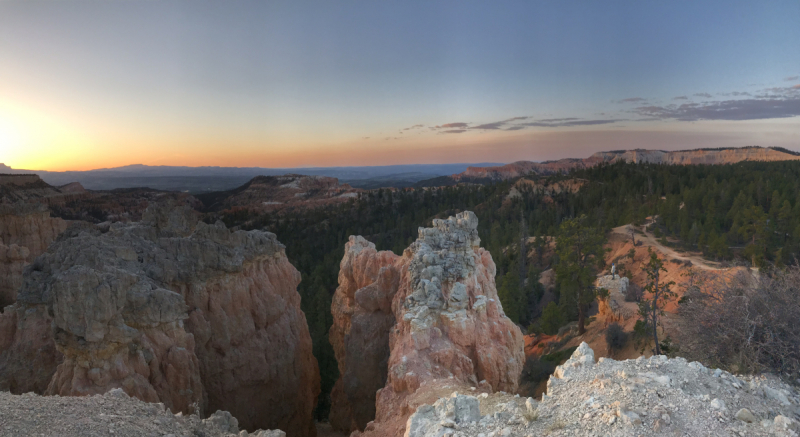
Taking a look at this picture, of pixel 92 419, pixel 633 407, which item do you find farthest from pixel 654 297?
pixel 92 419

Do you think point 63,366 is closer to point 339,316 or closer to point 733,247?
point 339,316

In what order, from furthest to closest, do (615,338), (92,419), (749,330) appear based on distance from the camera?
(615,338)
(749,330)
(92,419)

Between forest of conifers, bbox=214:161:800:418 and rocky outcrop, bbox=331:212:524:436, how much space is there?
992 cm

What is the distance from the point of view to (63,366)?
11.5 meters

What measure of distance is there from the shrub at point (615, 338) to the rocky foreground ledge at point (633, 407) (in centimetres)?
1887

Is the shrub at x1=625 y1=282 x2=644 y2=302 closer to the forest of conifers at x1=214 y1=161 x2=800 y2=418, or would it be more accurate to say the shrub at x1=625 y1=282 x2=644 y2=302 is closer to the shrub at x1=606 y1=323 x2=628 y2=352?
the shrub at x1=606 y1=323 x2=628 y2=352

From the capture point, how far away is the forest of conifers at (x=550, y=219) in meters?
36.2

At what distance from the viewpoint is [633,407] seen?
6055mm

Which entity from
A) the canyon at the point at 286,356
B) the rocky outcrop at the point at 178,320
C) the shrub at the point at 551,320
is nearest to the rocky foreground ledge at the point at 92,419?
the canyon at the point at 286,356

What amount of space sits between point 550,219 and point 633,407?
2516 inches

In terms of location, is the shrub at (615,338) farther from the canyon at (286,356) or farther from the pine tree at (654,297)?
the pine tree at (654,297)

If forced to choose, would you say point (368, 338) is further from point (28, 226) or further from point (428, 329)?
point (28, 226)

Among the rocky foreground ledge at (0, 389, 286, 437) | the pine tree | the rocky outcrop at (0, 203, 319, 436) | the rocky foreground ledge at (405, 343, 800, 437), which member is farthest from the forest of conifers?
the rocky foreground ledge at (405, 343, 800, 437)

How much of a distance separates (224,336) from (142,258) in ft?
15.3
